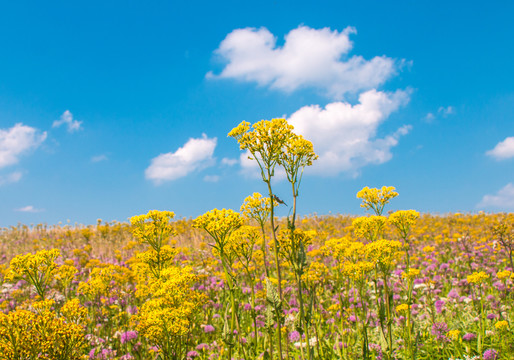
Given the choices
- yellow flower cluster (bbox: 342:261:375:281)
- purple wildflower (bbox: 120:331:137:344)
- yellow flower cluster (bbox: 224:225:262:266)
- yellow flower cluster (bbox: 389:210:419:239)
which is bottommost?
purple wildflower (bbox: 120:331:137:344)

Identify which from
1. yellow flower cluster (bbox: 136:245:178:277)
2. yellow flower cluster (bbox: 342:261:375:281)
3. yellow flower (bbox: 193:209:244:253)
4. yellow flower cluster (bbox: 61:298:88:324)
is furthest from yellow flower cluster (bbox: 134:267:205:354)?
yellow flower cluster (bbox: 342:261:375:281)

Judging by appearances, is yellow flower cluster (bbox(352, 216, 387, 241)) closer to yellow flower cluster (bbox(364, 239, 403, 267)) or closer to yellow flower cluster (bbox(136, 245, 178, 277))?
yellow flower cluster (bbox(364, 239, 403, 267))

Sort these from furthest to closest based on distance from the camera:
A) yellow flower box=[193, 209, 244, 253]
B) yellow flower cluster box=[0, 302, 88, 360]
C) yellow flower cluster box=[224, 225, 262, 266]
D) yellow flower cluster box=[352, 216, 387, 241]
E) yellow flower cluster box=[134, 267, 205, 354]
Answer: yellow flower cluster box=[352, 216, 387, 241] < yellow flower cluster box=[224, 225, 262, 266] < yellow flower box=[193, 209, 244, 253] < yellow flower cluster box=[134, 267, 205, 354] < yellow flower cluster box=[0, 302, 88, 360]

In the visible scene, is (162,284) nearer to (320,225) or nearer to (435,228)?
(320,225)

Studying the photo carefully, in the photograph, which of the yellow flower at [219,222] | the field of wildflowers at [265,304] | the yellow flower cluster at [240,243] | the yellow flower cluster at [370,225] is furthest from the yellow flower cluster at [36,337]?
the yellow flower cluster at [370,225]

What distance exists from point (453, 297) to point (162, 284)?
664 cm

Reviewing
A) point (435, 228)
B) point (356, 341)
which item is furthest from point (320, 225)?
point (356, 341)

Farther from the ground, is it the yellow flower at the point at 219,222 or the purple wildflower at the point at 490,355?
the yellow flower at the point at 219,222

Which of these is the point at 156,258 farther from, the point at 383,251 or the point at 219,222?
the point at 383,251

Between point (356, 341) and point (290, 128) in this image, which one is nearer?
point (290, 128)

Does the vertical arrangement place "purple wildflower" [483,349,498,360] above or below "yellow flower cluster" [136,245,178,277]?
below

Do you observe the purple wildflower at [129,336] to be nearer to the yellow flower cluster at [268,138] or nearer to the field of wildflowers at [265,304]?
the field of wildflowers at [265,304]

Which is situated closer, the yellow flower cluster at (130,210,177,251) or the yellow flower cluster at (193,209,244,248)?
the yellow flower cluster at (193,209,244,248)

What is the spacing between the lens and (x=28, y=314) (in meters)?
3.16
